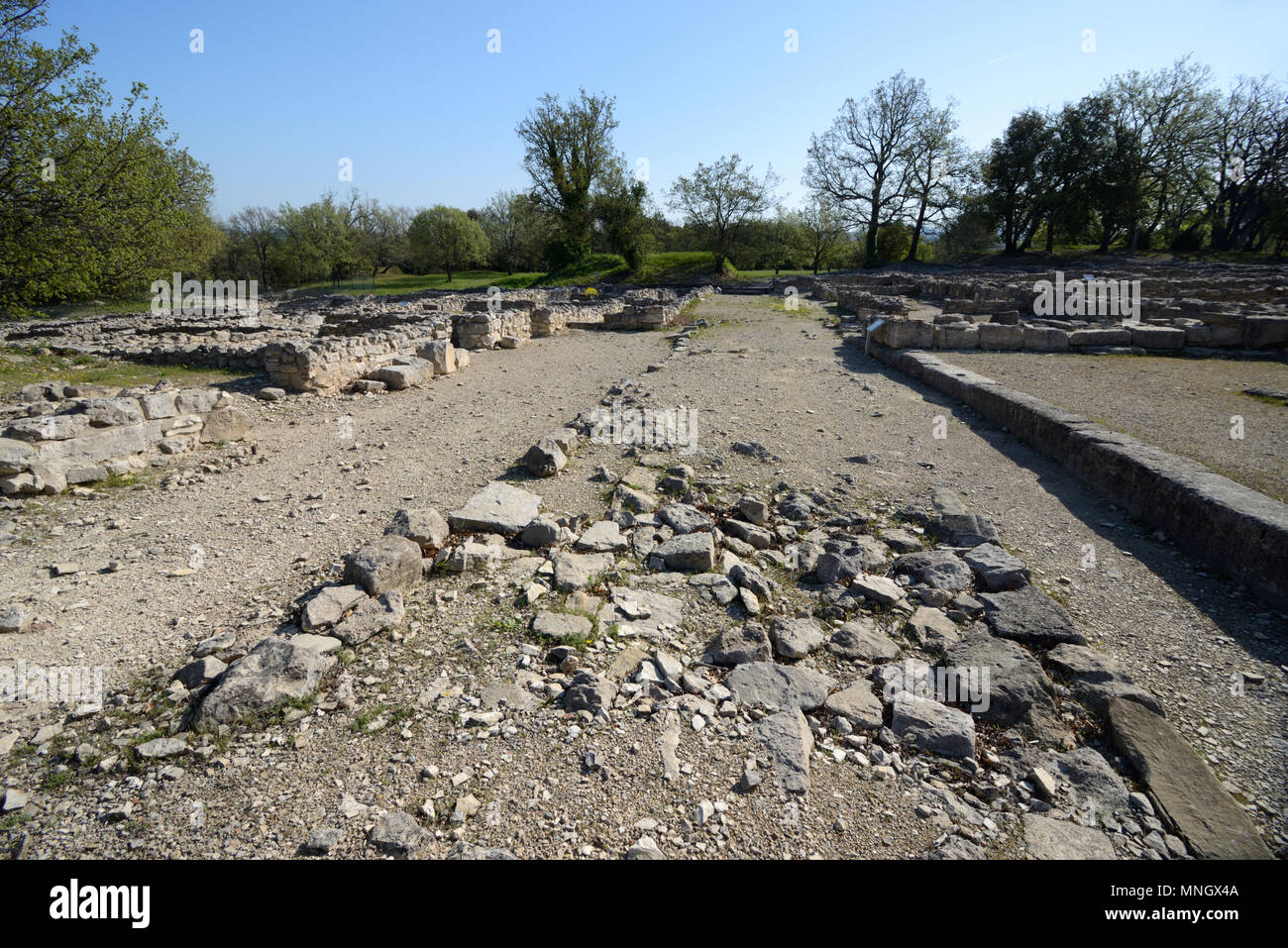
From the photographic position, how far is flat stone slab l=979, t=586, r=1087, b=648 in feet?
11.5

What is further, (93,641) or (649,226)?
(649,226)

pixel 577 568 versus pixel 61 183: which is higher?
pixel 61 183

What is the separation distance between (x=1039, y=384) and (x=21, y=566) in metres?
13.2

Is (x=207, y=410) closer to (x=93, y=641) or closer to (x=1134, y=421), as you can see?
(x=93, y=641)

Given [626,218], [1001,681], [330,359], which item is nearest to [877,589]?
[1001,681]

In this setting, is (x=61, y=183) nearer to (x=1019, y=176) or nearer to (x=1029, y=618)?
(x=1029, y=618)

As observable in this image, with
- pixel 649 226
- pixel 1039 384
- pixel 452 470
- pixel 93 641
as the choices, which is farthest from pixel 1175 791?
pixel 649 226

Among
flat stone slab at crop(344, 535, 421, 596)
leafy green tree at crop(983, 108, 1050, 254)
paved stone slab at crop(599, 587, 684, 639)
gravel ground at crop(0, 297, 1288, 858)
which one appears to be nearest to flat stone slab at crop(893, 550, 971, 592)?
gravel ground at crop(0, 297, 1288, 858)

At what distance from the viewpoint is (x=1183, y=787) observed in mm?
2488

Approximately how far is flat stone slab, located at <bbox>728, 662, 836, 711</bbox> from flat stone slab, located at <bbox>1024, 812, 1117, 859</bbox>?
100cm

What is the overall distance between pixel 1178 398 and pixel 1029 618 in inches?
313

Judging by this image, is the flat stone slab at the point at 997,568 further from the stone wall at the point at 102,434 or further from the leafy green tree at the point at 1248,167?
the leafy green tree at the point at 1248,167

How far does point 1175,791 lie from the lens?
2.47 meters
